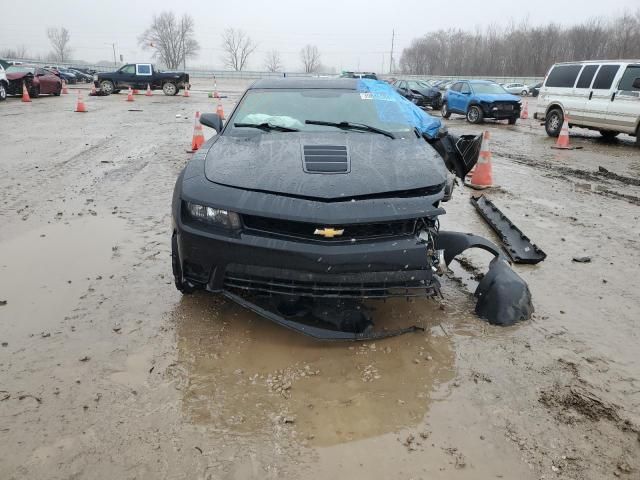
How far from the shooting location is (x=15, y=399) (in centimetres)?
244

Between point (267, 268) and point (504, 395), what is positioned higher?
point (267, 268)

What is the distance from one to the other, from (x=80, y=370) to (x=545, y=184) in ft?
24.1

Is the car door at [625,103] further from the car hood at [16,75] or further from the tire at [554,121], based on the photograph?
the car hood at [16,75]

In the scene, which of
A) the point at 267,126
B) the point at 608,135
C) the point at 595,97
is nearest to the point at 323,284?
the point at 267,126

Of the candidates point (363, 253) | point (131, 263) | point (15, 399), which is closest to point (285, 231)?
point (363, 253)

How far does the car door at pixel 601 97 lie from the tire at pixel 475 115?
489 centimetres

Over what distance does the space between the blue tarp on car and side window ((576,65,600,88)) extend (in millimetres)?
10232

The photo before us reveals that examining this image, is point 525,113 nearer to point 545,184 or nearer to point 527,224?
point 545,184

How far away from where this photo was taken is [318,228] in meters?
2.72

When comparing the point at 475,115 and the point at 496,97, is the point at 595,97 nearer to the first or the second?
the point at 496,97

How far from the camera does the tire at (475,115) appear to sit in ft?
56.9

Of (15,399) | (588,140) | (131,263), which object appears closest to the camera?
(15,399)

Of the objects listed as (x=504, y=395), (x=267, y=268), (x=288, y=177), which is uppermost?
(x=288, y=177)

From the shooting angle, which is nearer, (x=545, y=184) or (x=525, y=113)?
(x=545, y=184)
